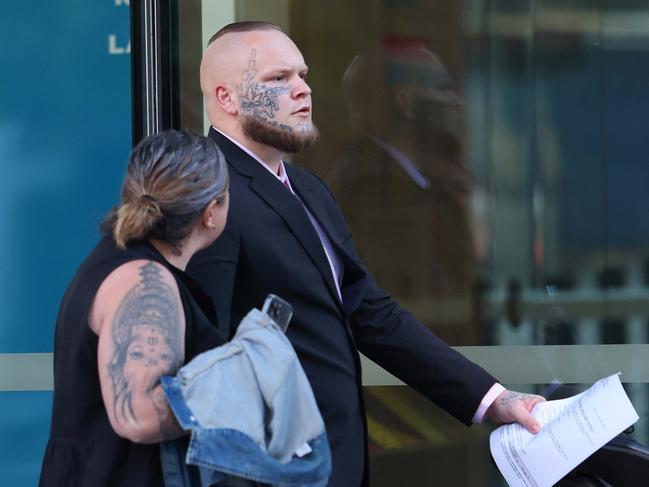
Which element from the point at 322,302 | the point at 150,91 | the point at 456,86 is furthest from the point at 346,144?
the point at 322,302

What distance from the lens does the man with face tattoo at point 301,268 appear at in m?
2.65

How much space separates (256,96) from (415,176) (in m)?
1.09

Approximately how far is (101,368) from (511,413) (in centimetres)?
110

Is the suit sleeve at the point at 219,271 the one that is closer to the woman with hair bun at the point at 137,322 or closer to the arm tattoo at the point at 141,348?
the woman with hair bun at the point at 137,322

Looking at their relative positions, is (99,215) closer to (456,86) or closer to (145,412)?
(456,86)

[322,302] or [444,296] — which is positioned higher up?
[322,302]

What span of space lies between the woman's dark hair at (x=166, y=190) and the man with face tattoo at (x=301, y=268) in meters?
0.37

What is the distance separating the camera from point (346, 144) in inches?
150

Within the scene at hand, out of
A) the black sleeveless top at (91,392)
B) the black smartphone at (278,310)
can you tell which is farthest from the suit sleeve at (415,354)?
the black sleeveless top at (91,392)

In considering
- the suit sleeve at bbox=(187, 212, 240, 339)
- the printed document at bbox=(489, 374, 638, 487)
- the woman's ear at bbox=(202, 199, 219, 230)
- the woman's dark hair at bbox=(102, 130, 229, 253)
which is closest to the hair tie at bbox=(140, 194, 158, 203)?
the woman's dark hair at bbox=(102, 130, 229, 253)

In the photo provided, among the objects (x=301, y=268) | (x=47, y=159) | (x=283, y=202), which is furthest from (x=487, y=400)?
(x=47, y=159)

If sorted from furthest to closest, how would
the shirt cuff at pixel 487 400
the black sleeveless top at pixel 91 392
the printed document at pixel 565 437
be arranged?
1. the shirt cuff at pixel 487 400
2. the printed document at pixel 565 437
3. the black sleeveless top at pixel 91 392

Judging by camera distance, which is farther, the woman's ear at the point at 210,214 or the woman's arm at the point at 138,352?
the woman's ear at the point at 210,214

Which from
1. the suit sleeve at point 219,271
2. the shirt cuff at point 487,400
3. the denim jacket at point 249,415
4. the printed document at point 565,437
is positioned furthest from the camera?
the shirt cuff at point 487,400
